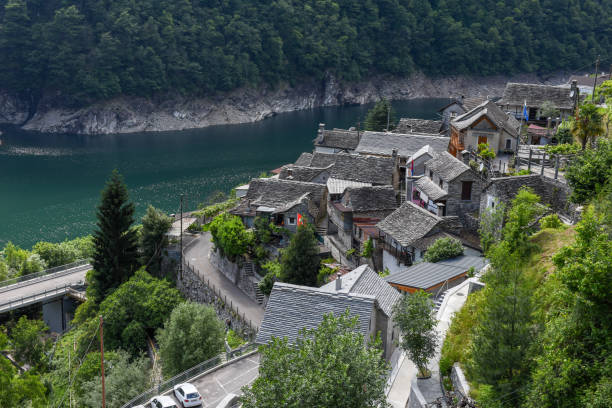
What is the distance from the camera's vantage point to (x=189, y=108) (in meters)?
159

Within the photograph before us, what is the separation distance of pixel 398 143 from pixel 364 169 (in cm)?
949

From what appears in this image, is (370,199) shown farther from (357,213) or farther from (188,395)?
(188,395)

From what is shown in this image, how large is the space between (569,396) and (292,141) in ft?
382

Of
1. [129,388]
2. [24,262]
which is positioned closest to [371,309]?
[129,388]

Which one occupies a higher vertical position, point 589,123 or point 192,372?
point 589,123

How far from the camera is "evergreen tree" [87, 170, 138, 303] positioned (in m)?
57.5

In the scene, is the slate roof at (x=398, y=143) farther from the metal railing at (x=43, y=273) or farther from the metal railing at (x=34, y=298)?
the metal railing at (x=34, y=298)

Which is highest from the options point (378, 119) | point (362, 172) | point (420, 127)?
point (420, 127)

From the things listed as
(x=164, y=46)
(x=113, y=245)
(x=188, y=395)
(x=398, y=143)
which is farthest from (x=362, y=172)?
(x=164, y=46)

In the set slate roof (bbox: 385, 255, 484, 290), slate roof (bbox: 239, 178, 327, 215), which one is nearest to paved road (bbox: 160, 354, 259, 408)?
slate roof (bbox: 385, 255, 484, 290)

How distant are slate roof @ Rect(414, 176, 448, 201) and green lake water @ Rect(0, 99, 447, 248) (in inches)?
1743

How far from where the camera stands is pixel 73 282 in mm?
61531

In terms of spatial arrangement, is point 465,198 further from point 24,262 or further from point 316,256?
Answer: point 24,262

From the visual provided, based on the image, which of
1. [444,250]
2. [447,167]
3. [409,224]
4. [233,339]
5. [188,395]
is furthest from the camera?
[447,167]
